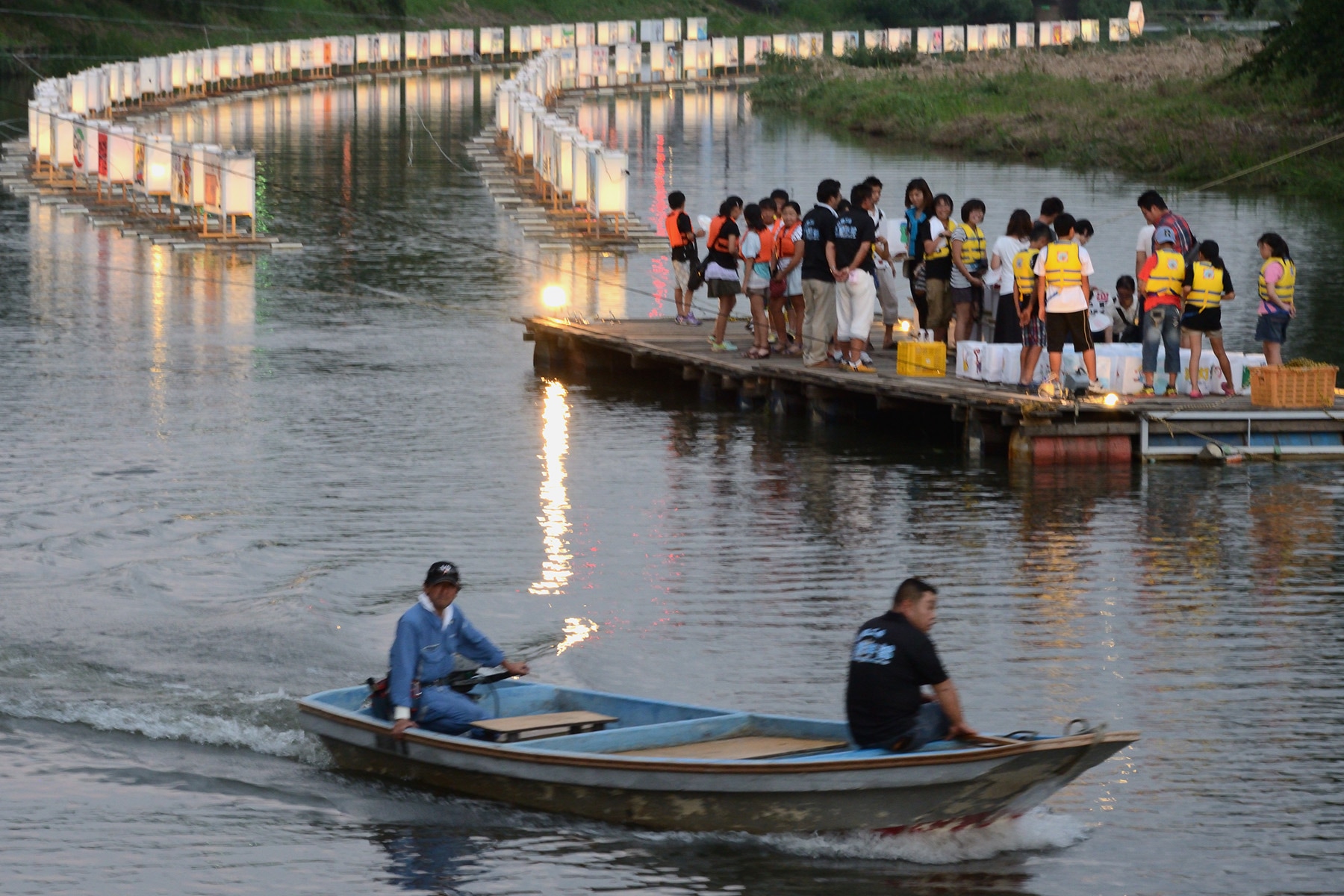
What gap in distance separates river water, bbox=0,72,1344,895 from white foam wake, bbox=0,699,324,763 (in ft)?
0.10

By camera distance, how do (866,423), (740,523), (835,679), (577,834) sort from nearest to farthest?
1. (577,834)
2. (835,679)
3. (740,523)
4. (866,423)

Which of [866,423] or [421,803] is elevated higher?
[866,423]

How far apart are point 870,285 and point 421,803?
10.4 meters

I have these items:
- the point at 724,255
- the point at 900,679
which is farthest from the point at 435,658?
the point at 724,255

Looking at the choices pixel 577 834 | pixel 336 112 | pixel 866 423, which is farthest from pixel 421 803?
pixel 336 112

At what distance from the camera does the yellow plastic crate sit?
21.5 metres

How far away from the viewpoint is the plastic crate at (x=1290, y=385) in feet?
66.3

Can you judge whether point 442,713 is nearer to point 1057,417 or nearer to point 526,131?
point 1057,417

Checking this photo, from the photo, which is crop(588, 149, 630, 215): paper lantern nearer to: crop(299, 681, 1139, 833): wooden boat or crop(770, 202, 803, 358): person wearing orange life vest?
crop(770, 202, 803, 358): person wearing orange life vest

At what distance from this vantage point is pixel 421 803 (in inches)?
484

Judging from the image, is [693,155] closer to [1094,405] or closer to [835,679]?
[1094,405]

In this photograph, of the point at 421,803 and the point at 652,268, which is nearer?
the point at 421,803

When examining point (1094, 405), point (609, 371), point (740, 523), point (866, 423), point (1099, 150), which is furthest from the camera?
point (1099, 150)

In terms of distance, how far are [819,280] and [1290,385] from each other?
4645 millimetres
